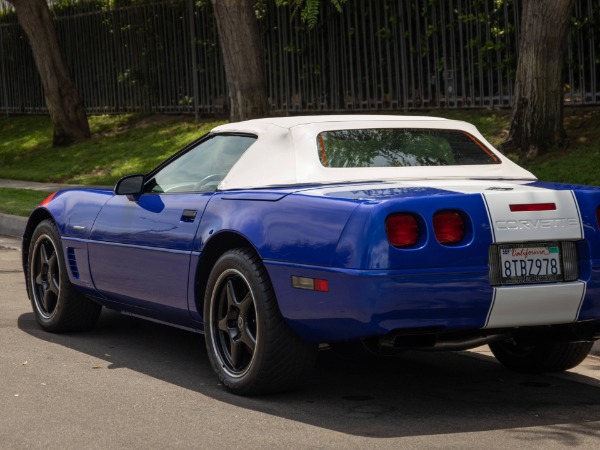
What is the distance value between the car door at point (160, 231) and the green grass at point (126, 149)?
→ 267 inches

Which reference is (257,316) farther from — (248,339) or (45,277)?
(45,277)

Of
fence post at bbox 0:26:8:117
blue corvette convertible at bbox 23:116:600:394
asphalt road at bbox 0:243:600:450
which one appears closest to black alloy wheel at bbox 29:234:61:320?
asphalt road at bbox 0:243:600:450

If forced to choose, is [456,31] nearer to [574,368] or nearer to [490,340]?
[574,368]

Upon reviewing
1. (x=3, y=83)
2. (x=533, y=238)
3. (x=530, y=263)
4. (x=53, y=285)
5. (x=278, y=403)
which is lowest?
(x=278, y=403)

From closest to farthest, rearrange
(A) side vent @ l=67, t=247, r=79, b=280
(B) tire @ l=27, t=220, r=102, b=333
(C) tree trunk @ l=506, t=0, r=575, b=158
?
(A) side vent @ l=67, t=247, r=79, b=280 → (B) tire @ l=27, t=220, r=102, b=333 → (C) tree trunk @ l=506, t=0, r=575, b=158

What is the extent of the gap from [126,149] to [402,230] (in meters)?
17.4

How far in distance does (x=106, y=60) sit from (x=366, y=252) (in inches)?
881

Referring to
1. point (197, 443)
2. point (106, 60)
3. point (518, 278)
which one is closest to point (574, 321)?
point (518, 278)

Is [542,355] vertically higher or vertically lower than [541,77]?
lower

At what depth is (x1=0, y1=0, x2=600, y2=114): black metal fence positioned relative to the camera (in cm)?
1802

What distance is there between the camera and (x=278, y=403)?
6121 millimetres

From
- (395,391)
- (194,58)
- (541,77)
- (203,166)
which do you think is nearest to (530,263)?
(395,391)

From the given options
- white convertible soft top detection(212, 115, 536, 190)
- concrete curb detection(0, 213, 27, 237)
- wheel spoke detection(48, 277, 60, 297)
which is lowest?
concrete curb detection(0, 213, 27, 237)

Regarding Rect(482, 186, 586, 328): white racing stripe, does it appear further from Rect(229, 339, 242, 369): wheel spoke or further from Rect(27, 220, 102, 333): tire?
Rect(27, 220, 102, 333): tire
